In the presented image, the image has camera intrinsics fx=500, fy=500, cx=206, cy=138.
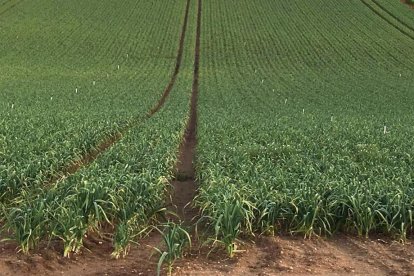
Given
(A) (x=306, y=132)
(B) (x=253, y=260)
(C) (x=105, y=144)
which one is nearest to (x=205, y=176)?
(B) (x=253, y=260)

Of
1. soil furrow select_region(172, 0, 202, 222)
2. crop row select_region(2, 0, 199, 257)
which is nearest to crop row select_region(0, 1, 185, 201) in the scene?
crop row select_region(2, 0, 199, 257)

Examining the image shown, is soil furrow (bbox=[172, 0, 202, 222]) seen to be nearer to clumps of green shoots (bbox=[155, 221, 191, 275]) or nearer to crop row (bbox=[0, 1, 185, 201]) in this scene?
clumps of green shoots (bbox=[155, 221, 191, 275])

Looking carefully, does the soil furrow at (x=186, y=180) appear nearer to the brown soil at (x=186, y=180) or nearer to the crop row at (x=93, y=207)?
the brown soil at (x=186, y=180)

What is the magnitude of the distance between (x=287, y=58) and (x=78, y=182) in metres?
42.0

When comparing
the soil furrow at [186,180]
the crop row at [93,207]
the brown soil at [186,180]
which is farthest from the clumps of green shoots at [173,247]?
the brown soil at [186,180]

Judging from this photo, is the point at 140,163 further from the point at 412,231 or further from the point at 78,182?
the point at 412,231

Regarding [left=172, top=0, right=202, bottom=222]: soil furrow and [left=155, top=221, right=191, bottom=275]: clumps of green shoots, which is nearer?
[left=155, top=221, right=191, bottom=275]: clumps of green shoots

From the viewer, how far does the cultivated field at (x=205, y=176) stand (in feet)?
20.1

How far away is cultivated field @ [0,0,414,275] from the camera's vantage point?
6.11 metres

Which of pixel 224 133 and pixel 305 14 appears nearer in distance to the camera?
pixel 224 133

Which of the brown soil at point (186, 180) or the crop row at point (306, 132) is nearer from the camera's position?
the crop row at point (306, 132)

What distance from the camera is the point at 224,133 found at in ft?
49.8

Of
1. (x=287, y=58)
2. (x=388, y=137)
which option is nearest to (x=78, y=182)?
(x=388, y=137)

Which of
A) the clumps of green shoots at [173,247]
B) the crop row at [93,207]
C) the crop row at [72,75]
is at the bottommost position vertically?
the crop row at [72,75]
